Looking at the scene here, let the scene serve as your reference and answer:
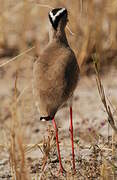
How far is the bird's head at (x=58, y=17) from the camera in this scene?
3.78 metres

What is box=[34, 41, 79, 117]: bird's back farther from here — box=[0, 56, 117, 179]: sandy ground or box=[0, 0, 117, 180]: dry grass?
box=[0, 0, 117, 180]: dry grass

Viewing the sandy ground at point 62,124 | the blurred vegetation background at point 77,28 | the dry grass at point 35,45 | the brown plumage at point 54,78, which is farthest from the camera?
the blurred vegetation background at point 77,28

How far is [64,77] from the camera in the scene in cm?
359

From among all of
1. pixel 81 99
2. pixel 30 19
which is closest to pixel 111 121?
pixel 81 99

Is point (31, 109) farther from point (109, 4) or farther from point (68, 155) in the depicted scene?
point (109, 4)

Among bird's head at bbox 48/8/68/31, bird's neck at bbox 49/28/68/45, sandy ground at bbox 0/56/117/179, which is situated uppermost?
bird's head at bbox 48/8/68/31

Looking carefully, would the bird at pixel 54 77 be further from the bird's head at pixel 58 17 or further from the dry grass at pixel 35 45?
the dry grass at pixel 35 45

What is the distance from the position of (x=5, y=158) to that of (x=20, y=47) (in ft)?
9.17

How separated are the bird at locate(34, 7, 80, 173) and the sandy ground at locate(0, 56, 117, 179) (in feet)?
0.94

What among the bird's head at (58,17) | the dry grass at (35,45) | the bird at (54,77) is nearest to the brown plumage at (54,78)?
the bird at (54,77)

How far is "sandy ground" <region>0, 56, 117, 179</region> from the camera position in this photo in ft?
13.4

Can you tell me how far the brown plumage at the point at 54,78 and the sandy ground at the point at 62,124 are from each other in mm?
362

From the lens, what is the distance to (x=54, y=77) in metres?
3.57

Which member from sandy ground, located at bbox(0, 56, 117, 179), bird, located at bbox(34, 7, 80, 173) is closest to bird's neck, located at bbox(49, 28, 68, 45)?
bird, located at bbox(34, 7, 80, 173)
